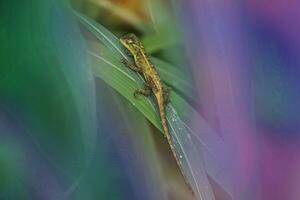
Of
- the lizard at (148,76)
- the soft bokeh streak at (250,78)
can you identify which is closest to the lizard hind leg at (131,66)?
the lizard at (148,76)

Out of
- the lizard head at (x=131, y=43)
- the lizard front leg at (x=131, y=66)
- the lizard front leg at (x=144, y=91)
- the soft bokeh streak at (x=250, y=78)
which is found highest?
the lizard head at (x=131, y=43)

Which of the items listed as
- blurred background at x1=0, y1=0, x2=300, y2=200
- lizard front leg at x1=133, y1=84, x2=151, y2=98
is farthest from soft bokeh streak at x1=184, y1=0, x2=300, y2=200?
lizard front leg at x1=133, y1=84, x2=151, y2=98

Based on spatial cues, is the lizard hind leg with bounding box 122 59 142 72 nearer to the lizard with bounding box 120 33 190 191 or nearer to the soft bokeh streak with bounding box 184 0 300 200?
the lizard with bounding box 120 33 190 191

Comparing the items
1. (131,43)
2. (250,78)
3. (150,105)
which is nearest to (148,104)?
(150,105)

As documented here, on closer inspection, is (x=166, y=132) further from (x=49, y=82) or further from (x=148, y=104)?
(x=49, y=82)

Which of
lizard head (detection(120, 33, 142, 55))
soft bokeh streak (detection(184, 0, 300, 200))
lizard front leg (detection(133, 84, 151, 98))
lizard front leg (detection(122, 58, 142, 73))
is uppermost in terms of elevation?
lizard head (detection(120, 33, 142, 55))

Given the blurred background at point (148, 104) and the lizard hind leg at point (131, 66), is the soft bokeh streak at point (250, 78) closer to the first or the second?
the blurred background at point (148, 104)
